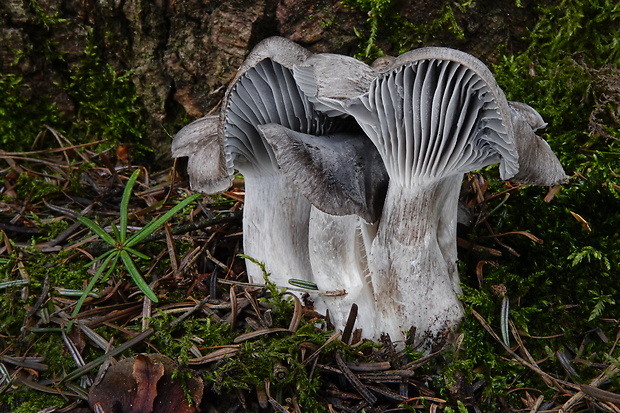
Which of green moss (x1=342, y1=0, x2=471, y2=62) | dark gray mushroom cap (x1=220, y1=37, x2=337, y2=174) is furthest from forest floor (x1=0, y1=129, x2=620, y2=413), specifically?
green moss (x1=342, y1=0, x2=471, y2=62)

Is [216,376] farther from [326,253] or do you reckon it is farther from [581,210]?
[581,210]

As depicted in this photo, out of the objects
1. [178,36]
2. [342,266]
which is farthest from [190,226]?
[178,36]

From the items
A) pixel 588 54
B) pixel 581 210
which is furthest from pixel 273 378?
pixel 588 54

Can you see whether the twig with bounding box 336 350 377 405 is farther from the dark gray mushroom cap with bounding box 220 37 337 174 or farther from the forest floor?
the dark gray mushroom cap with bounding box 220 37 337 174

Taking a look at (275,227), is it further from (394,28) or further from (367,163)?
(394,28)

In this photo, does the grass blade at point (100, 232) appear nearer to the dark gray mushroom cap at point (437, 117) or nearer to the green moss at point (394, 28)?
the dark gray mushroom cap at point (437, 117)
